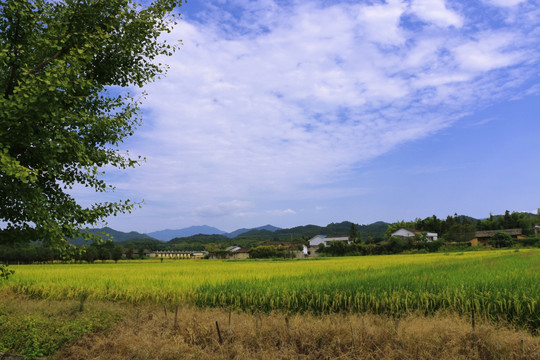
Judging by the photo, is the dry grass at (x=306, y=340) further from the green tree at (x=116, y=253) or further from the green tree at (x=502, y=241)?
the green tree at (x=502, y=241)

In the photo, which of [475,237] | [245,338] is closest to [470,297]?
[245,338]

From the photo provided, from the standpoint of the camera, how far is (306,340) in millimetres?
7148

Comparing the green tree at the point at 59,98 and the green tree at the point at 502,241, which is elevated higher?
the green tree at the point at 59,98

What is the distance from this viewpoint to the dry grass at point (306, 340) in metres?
6.28

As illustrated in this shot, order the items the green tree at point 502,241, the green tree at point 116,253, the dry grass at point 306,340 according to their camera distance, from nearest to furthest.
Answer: the dry grass at point 306,340
the green tree at point 116,253
the green tree at point 502,241

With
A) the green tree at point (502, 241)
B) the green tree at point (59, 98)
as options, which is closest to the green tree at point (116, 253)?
the green tree at point (59, 98)

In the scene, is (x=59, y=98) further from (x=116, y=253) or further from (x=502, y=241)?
(x=502, y=241)

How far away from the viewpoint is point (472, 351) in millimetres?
6164

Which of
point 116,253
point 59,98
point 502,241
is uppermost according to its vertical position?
point 59,98

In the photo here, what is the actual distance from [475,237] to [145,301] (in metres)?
97.0

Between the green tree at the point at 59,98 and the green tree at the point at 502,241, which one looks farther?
the green tree at the point at 502,241

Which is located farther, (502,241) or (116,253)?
(502,241)

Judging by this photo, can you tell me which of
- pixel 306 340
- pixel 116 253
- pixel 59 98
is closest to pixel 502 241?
pixel 116 253

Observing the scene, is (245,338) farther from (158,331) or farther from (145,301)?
(145,301)
